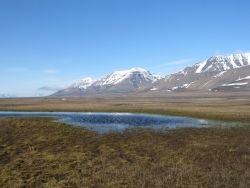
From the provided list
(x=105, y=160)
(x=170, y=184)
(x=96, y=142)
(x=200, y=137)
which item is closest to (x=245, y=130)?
(x=200, y=137)

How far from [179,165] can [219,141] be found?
1470 cm

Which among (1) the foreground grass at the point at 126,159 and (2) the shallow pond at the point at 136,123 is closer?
(1) the foreground grass at the point at 126,159

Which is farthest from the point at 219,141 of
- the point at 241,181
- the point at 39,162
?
the point at 39,162

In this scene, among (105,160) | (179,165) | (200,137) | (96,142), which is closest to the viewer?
(179,165)

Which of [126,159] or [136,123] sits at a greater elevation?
[136,123]

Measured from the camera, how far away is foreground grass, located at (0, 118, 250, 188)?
88.2 ft

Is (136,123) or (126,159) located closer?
(126,159)

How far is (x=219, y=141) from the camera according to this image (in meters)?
44.4

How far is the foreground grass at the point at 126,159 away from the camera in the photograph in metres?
26.9

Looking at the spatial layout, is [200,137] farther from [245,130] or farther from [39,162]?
[39,162]

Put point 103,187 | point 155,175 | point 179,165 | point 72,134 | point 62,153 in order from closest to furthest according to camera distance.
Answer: point 103,187 < point 155,175 < point 179,165 < point 62,153 < point 72,134

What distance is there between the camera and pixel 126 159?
112 ft

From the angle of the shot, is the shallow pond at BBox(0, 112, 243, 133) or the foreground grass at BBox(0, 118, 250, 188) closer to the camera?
the foreground grass at BBox(0, 118, 250, 188)

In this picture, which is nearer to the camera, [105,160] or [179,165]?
[179,165]
